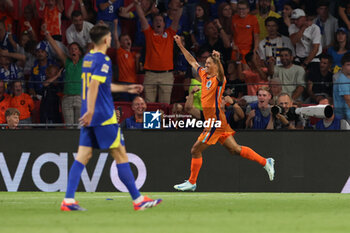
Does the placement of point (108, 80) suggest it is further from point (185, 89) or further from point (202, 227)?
point (185, 89)

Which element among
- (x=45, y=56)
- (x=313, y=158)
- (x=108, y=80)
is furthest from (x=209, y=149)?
(x=108, y=80)

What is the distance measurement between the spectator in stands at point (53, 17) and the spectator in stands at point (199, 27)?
3.10 m

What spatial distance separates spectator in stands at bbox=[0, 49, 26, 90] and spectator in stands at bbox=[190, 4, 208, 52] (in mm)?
4054

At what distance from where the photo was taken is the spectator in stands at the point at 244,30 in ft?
55.4

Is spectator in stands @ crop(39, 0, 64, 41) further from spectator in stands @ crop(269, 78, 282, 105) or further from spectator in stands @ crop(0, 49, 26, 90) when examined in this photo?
spectator in stands @ crop(269, 78, 282, 105)

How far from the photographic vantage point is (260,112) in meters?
13.8

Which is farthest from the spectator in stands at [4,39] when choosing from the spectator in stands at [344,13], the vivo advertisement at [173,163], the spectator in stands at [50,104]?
the spectator in stands at [344,13]

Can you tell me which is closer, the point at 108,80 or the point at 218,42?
the point at 108,80

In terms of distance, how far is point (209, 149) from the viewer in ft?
46.3

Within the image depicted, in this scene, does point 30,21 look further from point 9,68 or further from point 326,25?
point 326,25

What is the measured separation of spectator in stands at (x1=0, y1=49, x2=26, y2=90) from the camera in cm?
1599

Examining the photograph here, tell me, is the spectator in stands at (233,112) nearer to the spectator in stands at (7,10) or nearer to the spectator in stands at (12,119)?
the spectator in stands at (12,119)

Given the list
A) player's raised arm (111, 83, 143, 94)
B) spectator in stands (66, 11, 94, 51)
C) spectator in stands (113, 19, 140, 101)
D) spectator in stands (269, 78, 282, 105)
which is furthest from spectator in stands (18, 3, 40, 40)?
player's raised arm (111, 83, 143, 94)

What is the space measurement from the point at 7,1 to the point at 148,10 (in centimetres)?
335
